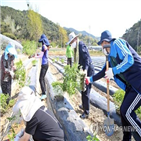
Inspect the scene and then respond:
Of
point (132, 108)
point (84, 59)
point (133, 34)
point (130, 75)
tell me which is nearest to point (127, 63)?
point (130, 75)

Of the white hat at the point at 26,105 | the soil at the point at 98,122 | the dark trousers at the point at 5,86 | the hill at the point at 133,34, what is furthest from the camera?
the hill at the point at 133,34

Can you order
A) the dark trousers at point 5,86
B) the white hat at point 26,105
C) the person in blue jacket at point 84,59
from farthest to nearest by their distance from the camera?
the dark trousers at point 5,86 → the person in blue jacket at point 84,59 → the white hat at point 26,105

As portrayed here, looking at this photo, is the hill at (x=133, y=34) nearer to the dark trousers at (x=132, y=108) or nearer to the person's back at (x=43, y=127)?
the dark trousers at (x=132, y=108)

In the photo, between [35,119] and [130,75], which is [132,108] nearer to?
[130,75]

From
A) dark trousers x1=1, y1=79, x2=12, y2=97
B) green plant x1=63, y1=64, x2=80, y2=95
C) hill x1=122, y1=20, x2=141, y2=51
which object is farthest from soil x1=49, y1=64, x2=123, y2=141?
hill x1=122, y1=20, x2=141, y2=51

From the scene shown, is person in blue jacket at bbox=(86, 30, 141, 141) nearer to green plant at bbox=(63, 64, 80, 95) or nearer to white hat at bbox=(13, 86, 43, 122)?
white hat at bbox=(13, 86, 43, 122)

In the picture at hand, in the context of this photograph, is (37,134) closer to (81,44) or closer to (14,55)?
(81,44)

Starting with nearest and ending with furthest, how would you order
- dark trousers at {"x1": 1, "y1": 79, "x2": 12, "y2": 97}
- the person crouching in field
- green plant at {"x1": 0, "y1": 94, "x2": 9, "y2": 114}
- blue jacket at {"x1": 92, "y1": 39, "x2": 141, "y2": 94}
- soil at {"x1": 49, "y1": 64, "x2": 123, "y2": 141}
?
blue jacket at {"x1": 92, "y1": 39, "x2": 141, "y2": 94} → soil at {"x1": 49, "y1": 64, "x2": 123, "y2": 141} → green plant at {"x1": 0, "y1": 94, "x2": 9, "y2": 114} → the person crouching in field → dark trousers at {"x1": 1, "y1": 79, "x2": 12, "y2": 97}

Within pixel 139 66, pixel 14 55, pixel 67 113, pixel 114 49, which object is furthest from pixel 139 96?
pixel 14 55

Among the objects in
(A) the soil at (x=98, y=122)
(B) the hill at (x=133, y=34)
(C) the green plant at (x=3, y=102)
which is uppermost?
(B) the hill at (x=133, y=34)

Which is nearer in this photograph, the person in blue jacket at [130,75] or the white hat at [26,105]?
the white hat at [26,105]

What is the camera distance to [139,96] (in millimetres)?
1666

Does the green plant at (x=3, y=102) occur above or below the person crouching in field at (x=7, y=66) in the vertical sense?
below

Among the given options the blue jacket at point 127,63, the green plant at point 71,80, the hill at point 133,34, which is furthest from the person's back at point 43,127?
the hill at point 133,34
